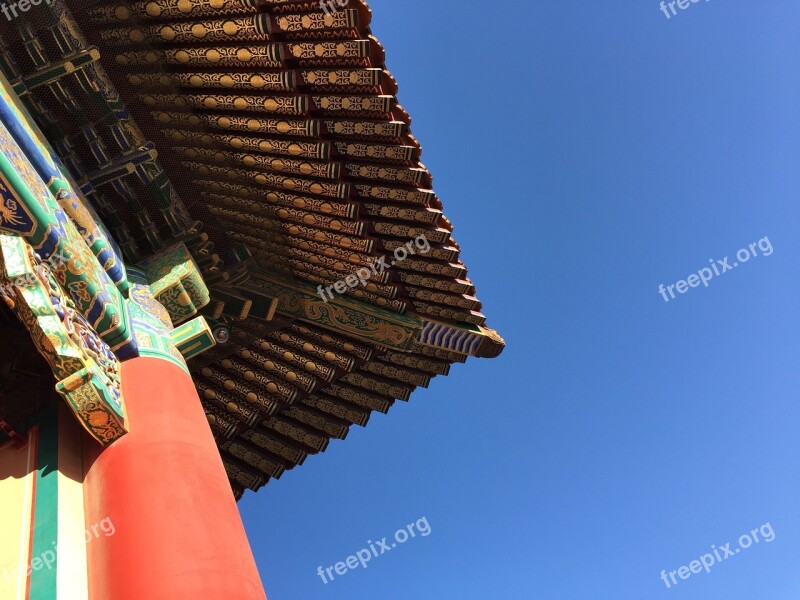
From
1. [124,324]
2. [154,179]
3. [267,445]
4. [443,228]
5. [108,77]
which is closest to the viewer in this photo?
[124,324]

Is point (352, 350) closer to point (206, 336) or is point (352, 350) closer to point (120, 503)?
point (206, 336)

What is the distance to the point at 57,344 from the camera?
3.69 metres

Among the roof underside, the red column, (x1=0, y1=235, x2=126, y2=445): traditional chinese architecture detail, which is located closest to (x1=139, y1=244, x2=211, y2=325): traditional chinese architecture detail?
the roof underside

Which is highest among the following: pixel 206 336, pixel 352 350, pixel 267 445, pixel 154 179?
pixel 154 179

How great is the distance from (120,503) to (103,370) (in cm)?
83

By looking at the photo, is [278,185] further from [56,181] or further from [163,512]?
[163,512]

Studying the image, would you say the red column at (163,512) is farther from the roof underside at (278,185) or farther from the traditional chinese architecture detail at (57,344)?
the roof underside at (278,185)

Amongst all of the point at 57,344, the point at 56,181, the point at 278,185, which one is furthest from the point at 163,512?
the point at 278,185

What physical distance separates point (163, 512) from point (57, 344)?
1036 millimetres

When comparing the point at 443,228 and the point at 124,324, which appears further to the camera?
the point at 443,228

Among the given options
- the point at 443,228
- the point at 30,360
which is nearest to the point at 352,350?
the point at 443,228

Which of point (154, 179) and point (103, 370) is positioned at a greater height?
point (154, 179)

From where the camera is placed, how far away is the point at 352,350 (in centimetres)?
662

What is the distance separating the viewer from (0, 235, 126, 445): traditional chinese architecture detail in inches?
145
